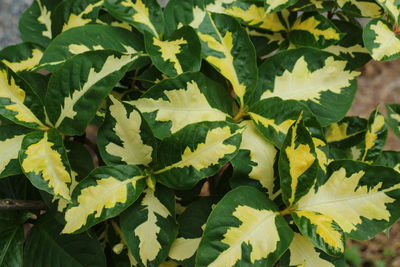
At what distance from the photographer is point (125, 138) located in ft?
2.56

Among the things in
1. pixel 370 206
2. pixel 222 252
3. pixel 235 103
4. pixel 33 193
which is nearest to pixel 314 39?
pixel 235 103

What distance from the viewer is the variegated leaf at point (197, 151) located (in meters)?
0.73

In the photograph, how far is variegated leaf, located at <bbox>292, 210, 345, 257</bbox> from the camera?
72 cm

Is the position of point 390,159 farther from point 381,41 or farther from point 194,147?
point 194,147

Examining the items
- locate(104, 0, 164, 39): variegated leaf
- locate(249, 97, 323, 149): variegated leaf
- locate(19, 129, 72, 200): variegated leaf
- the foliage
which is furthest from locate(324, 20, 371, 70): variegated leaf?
locate(19, 129, 72, 200): variegated leaf

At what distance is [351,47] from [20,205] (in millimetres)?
689

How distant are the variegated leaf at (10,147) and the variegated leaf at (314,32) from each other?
542 mm

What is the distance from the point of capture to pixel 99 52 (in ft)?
2.50

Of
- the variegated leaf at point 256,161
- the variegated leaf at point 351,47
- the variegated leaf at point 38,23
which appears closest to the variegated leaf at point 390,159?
the variegated leaf at point 351,47

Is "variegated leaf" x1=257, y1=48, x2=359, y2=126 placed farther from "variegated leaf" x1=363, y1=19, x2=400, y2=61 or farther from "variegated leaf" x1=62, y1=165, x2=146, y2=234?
"variegated leaf" x1=62, y1=165, x2=146, y2=234

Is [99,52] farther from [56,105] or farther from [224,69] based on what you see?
[224,69]

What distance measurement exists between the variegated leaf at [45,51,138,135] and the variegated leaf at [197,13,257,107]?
157 millimetres

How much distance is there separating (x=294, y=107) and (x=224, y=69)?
0.14 metres

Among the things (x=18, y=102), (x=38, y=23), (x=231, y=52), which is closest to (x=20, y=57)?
(x=38, y=23)
